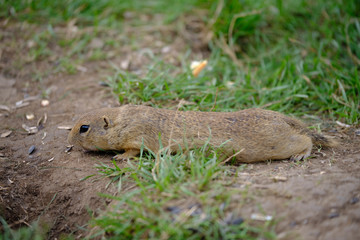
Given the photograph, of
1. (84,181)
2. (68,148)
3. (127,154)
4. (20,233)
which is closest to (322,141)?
(127,154)

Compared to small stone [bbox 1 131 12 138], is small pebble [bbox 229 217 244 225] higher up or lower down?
higher up

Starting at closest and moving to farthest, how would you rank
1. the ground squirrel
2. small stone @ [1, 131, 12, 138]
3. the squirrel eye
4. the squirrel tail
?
the ground squirrel, the squirrel eye, the squirrel tail, small stone @ [1, 131, 12, 138]

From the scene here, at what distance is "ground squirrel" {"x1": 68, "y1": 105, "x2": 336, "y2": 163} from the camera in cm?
460

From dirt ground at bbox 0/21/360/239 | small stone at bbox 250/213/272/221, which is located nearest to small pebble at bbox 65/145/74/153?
dirt ground at bbox 0/21/360/239

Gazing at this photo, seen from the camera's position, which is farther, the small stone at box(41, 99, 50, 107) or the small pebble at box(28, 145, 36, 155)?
the small stone at box(41, 99, 50, 107)

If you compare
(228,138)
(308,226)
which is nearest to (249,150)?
(228,138)

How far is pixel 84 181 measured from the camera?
444 centimetres

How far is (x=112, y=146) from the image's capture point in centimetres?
487

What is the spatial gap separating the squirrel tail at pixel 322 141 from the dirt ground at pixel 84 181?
4.5 inches

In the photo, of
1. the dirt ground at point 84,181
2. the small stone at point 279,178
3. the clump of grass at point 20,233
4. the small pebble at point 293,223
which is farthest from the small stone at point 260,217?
the clump of grass at point 20,233

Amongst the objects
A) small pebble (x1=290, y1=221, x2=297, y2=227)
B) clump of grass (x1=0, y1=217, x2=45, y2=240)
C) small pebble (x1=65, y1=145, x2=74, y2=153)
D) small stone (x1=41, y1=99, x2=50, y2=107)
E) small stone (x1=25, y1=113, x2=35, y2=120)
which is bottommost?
clump of grass (x1=0, y1=217, x2=45, y2=240)

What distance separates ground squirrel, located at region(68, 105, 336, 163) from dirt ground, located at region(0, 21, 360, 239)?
0.23m

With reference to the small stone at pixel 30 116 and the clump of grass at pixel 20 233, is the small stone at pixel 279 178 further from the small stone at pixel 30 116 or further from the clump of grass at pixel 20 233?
the small stone at pixel 30 116

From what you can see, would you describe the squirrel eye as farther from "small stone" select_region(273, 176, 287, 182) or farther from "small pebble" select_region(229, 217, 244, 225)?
"small stone" select_region(273, 176, 287, 182)
